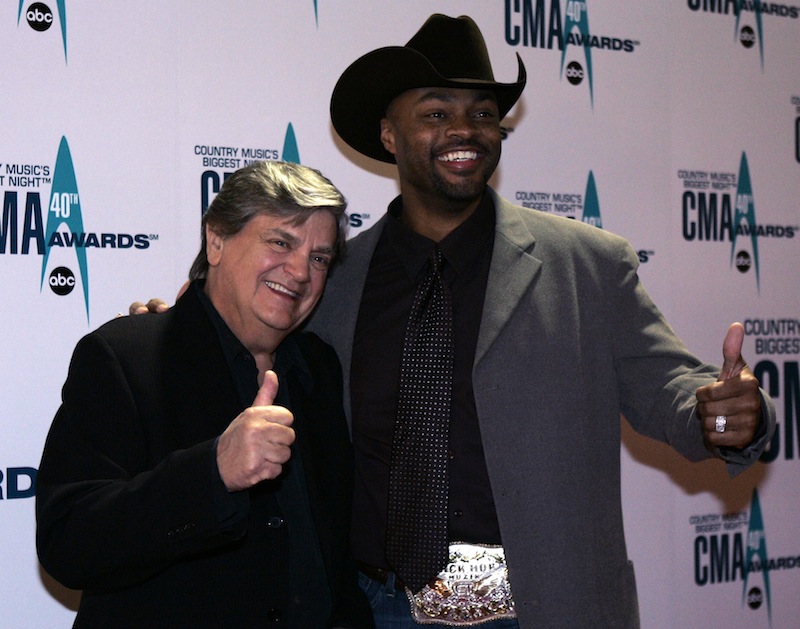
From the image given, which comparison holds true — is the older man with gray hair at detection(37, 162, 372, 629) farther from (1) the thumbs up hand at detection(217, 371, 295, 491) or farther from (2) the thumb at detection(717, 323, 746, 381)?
(2) the thumb at detection(717, 323, 746, 381)

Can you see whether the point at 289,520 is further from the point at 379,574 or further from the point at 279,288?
the point at 279,288

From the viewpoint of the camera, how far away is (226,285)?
85.5 inches

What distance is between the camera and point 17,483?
3.06m

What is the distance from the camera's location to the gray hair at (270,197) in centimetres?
214

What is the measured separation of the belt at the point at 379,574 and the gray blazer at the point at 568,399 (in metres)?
0.28

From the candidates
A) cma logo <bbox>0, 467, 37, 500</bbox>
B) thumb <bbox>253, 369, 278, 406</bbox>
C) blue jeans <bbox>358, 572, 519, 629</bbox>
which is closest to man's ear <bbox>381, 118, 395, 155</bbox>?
thumb <bbox>253, 369, 278, 406</bbox>

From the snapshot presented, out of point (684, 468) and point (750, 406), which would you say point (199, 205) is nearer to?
point (750, 406)

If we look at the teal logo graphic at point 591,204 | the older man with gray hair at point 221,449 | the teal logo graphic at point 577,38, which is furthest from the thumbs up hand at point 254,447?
the teal logo graphic at point 577,38

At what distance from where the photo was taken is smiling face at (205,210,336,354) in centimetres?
213

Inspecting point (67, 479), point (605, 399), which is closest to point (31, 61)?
point (67, 479)

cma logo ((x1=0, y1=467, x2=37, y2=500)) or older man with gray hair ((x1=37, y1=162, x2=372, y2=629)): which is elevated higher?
older man with gray hair ((x1=37, y1=162, x2=372, y2=629))

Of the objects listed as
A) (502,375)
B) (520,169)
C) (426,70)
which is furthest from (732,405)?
(520,169)

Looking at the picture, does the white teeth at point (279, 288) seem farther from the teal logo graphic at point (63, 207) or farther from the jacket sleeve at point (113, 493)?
the teal logo graphic at point (63, 207)

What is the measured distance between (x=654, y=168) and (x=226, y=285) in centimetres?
246
